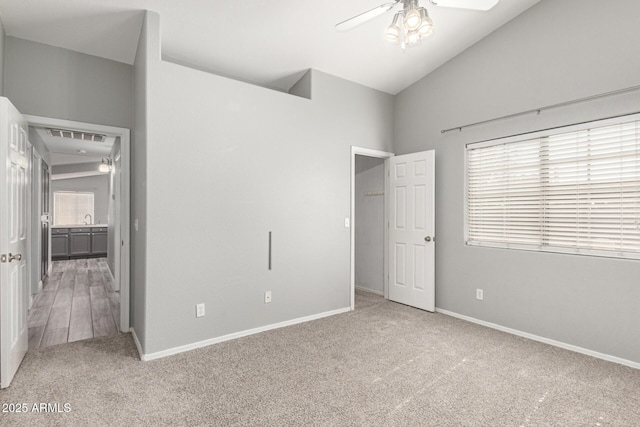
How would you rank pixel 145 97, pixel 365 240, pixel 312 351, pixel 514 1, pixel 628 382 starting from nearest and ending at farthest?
pixel 628 382, pixel 145 97, pixel 312 351, pixel 514 1, pixel 365 240

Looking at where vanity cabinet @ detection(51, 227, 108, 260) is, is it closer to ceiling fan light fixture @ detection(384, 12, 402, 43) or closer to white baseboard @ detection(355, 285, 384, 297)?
white baseboard @ detection(355, 285, 384, 297)

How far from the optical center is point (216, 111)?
3182 millimetres

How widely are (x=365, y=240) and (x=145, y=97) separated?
360 centimetres

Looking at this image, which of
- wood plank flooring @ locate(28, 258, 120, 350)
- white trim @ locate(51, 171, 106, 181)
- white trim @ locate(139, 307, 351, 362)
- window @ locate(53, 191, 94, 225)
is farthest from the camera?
window @ locate(53, 191, 94, 225)

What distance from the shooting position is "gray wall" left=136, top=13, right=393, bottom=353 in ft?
9.51

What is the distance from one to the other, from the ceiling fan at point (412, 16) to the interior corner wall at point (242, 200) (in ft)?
4.94

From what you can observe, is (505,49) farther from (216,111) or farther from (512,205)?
(216,111)

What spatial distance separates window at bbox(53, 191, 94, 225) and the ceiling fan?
33.3 ft

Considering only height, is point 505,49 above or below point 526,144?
above

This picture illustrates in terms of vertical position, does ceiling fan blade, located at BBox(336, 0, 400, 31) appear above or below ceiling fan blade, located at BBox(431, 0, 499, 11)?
below

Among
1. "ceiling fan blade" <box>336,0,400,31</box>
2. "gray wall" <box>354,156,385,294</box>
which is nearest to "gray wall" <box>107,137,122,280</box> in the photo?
"ceiling fan blade" <box>336,0,400,31</box>

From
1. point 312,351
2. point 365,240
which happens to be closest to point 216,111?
point 312,351

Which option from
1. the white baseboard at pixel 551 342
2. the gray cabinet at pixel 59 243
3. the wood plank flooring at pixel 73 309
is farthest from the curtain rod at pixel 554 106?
the gray cabinet at pixel 59 243

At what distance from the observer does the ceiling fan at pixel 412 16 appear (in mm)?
2098
